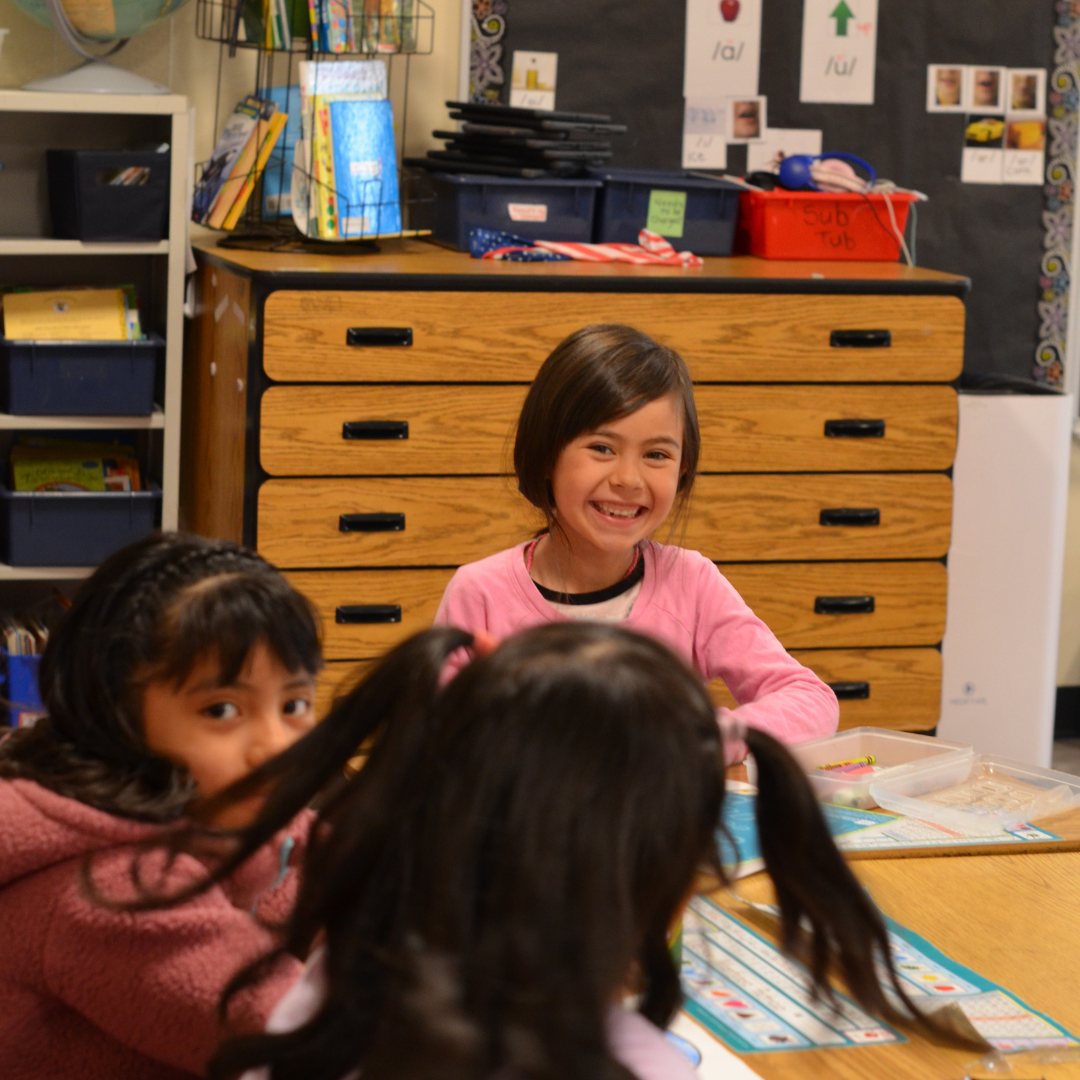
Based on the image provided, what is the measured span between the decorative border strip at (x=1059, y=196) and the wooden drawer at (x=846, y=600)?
89 centimetres

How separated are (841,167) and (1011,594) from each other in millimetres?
963

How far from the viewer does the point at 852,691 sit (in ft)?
9.62

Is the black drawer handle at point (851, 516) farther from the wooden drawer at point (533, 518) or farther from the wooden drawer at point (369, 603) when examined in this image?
the wooden drawer at point (369, 603)

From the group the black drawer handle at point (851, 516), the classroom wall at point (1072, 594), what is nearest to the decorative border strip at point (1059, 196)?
the classroom wall at point (1072, 594)

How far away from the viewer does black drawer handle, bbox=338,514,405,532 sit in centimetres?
264

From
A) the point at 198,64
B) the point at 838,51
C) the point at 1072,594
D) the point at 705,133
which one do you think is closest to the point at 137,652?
the point at 198,64

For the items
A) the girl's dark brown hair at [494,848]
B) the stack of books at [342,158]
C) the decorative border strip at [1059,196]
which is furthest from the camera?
the decorative border strip at [1059,196]

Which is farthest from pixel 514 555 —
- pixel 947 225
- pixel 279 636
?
pixel 947 225

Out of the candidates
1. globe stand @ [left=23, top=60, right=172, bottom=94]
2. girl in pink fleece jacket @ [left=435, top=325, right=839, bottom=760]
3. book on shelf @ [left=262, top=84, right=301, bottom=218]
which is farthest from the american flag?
girl in pink fleece jacket @ [left=435, top=325, right=839, bottom=760]

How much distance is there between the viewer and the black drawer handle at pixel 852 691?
293cm

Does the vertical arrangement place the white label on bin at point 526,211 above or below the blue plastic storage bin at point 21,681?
above

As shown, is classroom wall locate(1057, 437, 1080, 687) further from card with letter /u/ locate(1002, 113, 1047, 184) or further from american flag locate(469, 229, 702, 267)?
american flag locate(469, 229, 702, 267)

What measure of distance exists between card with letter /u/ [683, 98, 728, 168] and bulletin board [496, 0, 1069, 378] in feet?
0.07

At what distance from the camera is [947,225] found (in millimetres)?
3420
